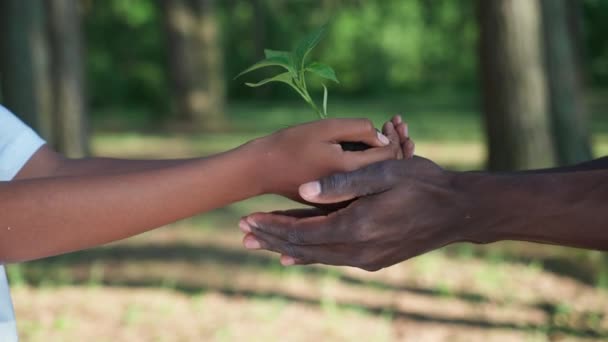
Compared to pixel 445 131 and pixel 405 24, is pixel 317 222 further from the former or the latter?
pixel 405 24

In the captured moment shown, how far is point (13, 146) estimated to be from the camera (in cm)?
245

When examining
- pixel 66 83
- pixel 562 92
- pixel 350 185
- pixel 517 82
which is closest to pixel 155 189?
pixel 350 185

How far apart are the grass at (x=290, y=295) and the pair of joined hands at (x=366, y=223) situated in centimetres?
270

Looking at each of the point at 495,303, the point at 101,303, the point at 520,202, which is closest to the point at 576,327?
the point at 495,303

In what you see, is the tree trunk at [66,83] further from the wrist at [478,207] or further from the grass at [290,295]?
the wrist at [478,207]

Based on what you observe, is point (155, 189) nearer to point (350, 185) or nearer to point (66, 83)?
point (350, 185)

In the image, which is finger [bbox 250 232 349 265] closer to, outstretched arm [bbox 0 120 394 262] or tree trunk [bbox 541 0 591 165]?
outstretched arm [bbox 0 120 394 262]

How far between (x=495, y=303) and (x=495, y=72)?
258 cm

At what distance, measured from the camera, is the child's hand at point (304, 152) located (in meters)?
2.11

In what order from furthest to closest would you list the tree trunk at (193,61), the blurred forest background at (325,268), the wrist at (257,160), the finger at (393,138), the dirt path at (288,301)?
the tree trunk at (193,61), the blurred forest background at (325,268), the dirt path at (288,301), the finger at (393,138), the wrist at (257,160)

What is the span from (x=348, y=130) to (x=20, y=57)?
641 cm

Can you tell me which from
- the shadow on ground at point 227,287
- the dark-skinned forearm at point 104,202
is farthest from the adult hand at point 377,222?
the shadow on ground at point 227,287

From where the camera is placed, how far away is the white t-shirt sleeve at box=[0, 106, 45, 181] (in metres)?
2.44

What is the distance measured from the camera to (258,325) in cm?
508
